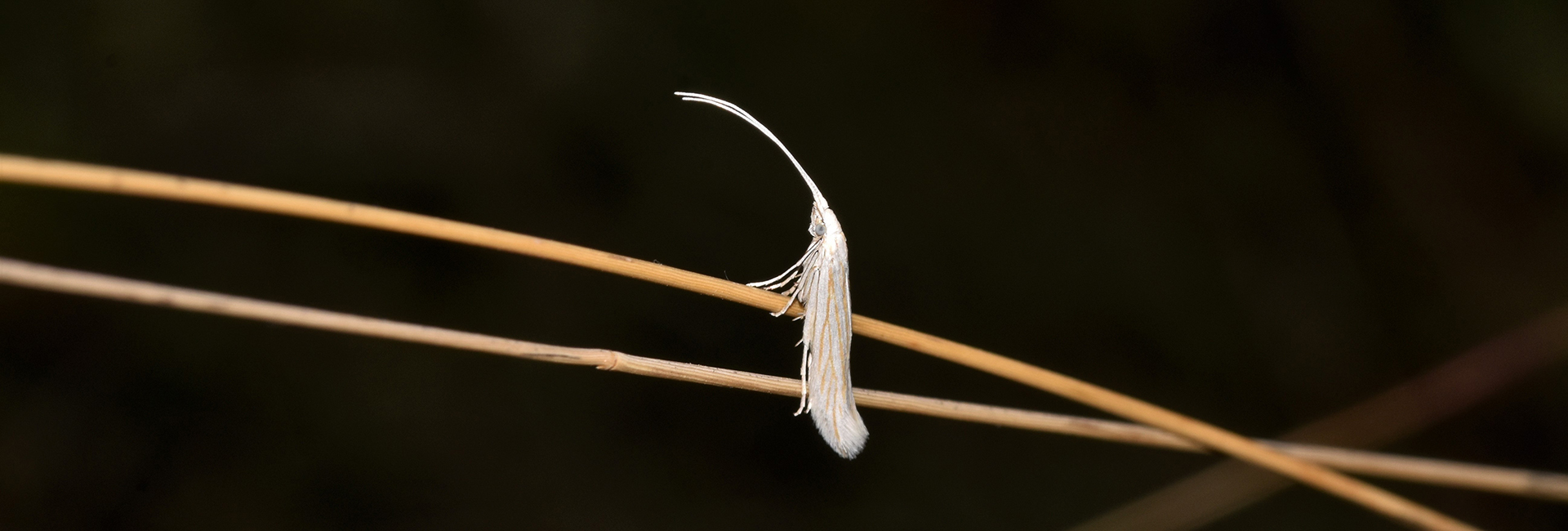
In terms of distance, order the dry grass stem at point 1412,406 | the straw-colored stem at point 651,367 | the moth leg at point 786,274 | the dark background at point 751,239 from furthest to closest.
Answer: the dry grass stem at point 1412,406 → the dark background at point 751,239 → the moth leg at point 786,274 → the straw-colored stem at point 651,367

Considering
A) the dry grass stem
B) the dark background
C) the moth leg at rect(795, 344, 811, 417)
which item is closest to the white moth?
the moth leg at rect(795, 344, 811, 417)

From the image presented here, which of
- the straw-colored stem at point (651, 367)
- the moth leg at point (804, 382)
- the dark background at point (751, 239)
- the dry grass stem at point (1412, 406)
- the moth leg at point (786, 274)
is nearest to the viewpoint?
the straw-colored stem at point (651, 367)

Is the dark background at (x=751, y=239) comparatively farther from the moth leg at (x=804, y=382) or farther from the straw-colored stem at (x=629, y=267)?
the straw-colored stem at (x=629, y=267)

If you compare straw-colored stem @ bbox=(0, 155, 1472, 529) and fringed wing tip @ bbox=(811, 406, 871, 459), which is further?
fringed wing tip @ bbox=(811, 406, 871, 459)

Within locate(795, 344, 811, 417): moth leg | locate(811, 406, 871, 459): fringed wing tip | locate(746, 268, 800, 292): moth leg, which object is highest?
locate(746, 268, 800, 292): moth leg


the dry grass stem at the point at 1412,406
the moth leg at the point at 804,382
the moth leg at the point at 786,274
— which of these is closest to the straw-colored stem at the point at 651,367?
the moth leg at the point at 804,382

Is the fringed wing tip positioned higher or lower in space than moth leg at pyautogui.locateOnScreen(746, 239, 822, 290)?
lower

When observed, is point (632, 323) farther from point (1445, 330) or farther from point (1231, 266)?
point (1445, 330)

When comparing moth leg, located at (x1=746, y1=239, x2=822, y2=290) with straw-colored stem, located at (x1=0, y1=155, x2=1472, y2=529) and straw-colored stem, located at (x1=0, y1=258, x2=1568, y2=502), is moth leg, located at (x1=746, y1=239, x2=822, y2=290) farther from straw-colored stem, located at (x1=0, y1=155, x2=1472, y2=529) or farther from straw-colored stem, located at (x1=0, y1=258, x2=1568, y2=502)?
straw-colored stem, located at (x1=0, y1=258, x2=1568, y2=502)
